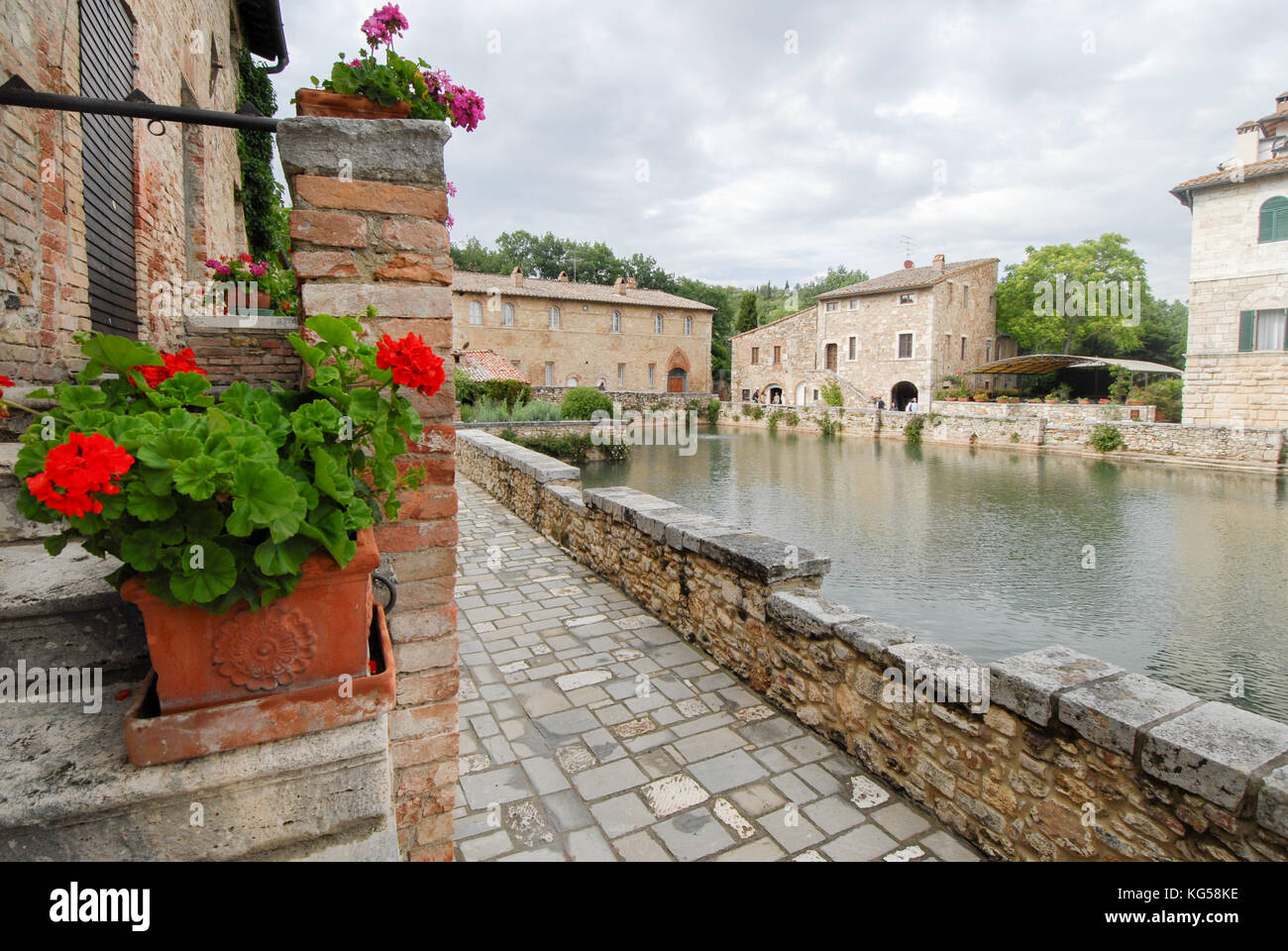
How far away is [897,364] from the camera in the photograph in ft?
103

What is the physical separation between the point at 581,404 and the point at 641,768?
1827 cm

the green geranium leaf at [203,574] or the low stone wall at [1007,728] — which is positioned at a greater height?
the green geranium leaf at [203,574]

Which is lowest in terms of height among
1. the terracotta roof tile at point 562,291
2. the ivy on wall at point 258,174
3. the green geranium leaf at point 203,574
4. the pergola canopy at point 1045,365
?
the green geranium leaf at point 203,574

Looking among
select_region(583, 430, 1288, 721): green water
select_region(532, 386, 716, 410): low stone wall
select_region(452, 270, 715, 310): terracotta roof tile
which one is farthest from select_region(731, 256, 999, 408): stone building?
select_region(583, 430, 1288, 721): green water

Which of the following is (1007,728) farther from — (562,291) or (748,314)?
(748,314)

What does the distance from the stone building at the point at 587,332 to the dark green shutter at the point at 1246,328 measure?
75.8 ft

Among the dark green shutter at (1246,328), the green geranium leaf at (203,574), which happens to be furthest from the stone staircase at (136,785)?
the dark green shutter at (1246,328)

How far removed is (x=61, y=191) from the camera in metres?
3.83

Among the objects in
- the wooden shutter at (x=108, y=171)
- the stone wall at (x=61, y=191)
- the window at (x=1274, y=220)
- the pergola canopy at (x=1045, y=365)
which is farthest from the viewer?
the pergola canopy at (x=1045, y=365)

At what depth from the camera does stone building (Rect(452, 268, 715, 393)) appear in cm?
3125

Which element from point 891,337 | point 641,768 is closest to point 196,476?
point 641,768

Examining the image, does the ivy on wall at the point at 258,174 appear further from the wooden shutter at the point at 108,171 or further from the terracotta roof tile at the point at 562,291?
the terracotta roof tile at the point at 562,291

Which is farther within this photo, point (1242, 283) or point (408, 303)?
point (1242, 283)

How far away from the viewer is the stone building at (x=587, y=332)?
31250 mm
